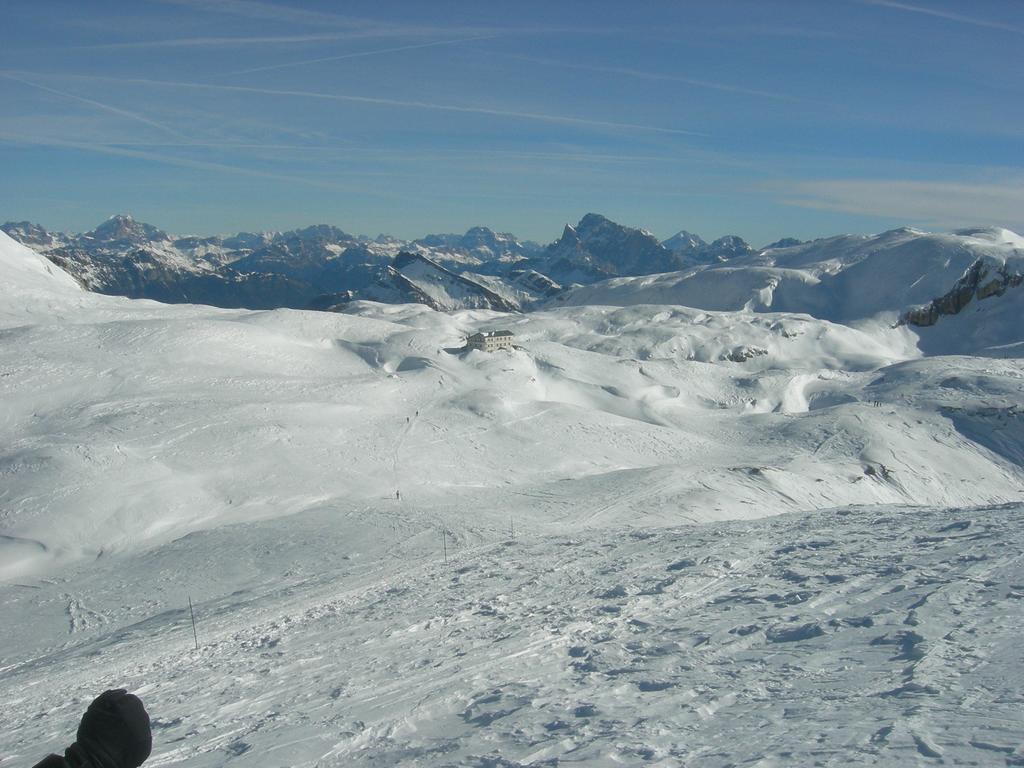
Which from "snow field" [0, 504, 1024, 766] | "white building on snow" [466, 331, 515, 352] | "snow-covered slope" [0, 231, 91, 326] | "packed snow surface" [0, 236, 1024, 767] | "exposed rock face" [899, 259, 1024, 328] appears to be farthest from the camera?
"exposed rock face" [899, 259, 1024, 328]

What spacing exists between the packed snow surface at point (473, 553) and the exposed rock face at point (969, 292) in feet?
210

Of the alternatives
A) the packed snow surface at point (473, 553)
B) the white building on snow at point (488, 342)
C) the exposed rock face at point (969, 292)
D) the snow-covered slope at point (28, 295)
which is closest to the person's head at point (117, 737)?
the packed snow surface at point (473, 553)

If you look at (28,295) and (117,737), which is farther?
(28,295)

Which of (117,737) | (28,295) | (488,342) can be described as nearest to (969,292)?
(488,342)

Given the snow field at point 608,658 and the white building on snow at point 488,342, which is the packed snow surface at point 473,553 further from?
the white building on snow at point 488,342

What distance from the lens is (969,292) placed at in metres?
138

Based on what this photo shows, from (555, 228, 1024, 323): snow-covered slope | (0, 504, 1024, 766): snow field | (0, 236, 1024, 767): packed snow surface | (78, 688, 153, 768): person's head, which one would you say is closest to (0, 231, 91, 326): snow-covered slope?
(0, 236, 1024, 767): packed snow surface

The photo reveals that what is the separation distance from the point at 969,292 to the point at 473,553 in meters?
143

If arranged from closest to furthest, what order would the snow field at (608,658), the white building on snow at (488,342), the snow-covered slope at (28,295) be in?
the snow field at (608,658)
the snow-covered slope at (28,295)
the white building on snow at (488,342)

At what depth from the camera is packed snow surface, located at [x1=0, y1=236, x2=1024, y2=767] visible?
917cm

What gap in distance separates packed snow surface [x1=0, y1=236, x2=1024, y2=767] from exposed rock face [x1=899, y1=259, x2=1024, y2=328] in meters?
64.1

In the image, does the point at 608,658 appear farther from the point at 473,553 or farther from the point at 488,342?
the point at 488,342

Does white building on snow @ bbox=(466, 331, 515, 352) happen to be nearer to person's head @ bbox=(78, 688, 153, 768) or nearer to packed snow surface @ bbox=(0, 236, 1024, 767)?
packed snow surface @ bbox=(0, 236, 1024, 767)

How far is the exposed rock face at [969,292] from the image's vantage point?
13550 cm
